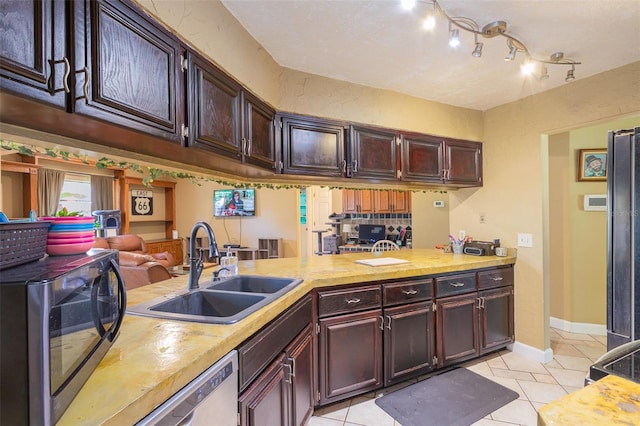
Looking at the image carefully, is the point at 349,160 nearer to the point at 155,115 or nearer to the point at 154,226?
the point at 155,115

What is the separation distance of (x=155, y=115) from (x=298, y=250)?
563 cm

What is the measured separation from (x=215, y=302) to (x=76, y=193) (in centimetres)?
568

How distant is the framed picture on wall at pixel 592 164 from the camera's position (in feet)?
10.7

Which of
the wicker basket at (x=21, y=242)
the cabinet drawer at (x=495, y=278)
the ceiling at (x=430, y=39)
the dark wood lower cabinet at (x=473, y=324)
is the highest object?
the ceiling at (x=430, y=39)

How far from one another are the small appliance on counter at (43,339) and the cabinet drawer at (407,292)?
6.12ft

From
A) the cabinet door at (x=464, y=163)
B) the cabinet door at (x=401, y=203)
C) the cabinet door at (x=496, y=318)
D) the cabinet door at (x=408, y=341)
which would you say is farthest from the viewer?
the cabinet door at (x=401, y=203)

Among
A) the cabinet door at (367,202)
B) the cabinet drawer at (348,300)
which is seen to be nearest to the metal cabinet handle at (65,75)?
the cabinet drawer at (348,300)

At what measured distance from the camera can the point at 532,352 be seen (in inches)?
111

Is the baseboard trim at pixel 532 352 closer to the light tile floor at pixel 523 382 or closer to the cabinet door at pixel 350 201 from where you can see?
the light tile floor at pixel 523 382

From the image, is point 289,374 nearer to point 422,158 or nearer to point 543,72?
point 422,158

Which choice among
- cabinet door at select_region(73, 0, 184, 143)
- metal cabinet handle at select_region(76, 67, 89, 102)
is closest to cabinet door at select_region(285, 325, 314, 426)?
cabinet door at select_region(73, 0, 184, 143)

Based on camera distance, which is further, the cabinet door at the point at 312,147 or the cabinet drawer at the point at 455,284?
the cabinet drawer at the point at 455,284

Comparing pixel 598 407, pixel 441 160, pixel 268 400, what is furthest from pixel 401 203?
pixel 598 407

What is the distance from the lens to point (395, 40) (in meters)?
2.00
